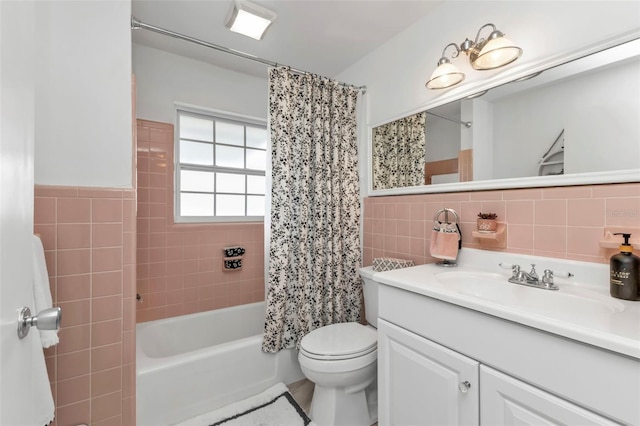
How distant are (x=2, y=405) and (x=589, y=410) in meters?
1.20

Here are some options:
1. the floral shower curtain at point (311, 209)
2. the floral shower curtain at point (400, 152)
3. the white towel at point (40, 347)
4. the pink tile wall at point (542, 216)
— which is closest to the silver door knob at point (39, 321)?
the white towel at point (40, 347)

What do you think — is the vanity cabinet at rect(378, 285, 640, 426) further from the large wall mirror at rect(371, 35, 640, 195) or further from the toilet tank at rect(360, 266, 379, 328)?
the large wall mirror at rect(371, 35, 640, 195)

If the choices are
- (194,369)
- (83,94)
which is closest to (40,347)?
(194,369)

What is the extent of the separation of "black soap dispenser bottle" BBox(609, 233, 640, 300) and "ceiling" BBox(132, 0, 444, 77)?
1.58 metres

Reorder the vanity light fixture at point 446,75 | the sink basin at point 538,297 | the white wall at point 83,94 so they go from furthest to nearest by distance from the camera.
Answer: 1. the vanity light fixture at point 446,75
2. the white wall at point 83,94
3. the sink basin at point 538,297

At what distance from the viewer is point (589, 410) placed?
0.69 meters

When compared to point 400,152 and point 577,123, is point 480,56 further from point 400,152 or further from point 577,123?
point 400,152

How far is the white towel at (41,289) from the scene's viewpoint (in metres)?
1.01

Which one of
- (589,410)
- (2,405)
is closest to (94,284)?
(2,405)

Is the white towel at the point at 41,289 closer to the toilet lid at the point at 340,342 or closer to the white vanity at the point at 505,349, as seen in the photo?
the toilet lid at the point at 340,342

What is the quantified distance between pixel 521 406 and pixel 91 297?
5.65ft

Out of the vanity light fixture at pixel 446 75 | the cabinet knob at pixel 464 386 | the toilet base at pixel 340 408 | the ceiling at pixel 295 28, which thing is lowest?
the toilet base at pixel 340 408

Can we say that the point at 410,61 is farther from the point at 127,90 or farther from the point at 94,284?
the point at 94,284

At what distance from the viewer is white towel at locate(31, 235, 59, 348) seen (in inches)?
39.9
